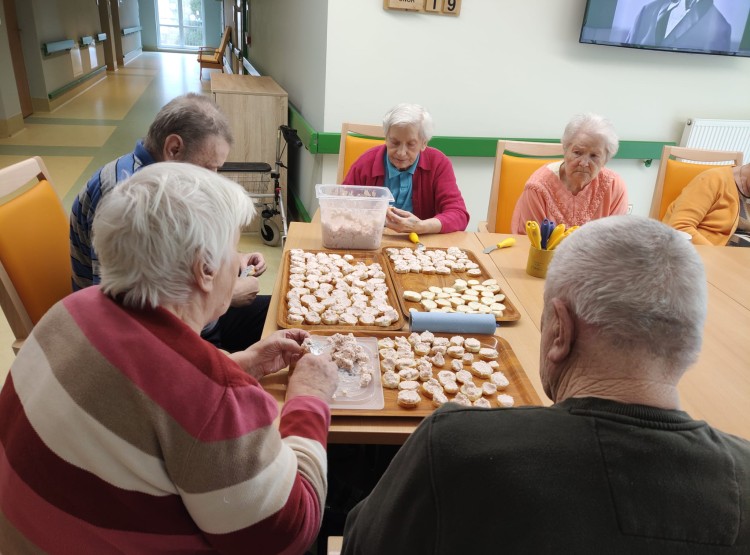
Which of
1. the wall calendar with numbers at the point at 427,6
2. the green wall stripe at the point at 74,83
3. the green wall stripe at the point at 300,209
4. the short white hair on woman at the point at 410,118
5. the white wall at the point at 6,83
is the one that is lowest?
the green wall stripe at the point at 300,209

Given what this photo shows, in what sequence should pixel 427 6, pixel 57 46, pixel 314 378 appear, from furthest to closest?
pixel 57 46 < pixel 427 6 < pixel 314 378

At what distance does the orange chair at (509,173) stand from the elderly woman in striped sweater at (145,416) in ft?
6.90

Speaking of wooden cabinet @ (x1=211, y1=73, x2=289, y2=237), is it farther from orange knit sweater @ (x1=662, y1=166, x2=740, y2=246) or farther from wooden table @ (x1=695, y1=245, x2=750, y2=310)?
wooden table @ (x1=695, y1=245, x2=750, y2=310)

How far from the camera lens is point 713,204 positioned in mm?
2660

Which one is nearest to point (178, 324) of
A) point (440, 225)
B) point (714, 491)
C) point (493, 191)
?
point (714, 491)

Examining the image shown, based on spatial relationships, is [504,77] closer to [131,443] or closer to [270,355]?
[270,355]

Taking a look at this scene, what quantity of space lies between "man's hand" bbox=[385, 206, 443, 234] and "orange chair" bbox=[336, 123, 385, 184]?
30.1 inches

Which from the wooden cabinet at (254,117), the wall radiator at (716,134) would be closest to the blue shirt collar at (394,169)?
the wooden cabinet at (254,117)

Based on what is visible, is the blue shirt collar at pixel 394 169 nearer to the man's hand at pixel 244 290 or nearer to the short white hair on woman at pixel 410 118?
the short white hair on woman at pixel 410 118

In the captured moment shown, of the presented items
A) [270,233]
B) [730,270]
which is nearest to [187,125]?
[730,270]

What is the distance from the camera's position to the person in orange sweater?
2.64 m

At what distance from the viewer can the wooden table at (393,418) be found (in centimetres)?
Answer: 110

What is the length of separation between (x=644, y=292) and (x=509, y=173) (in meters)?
2.13

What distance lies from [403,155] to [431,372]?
1.35 m
